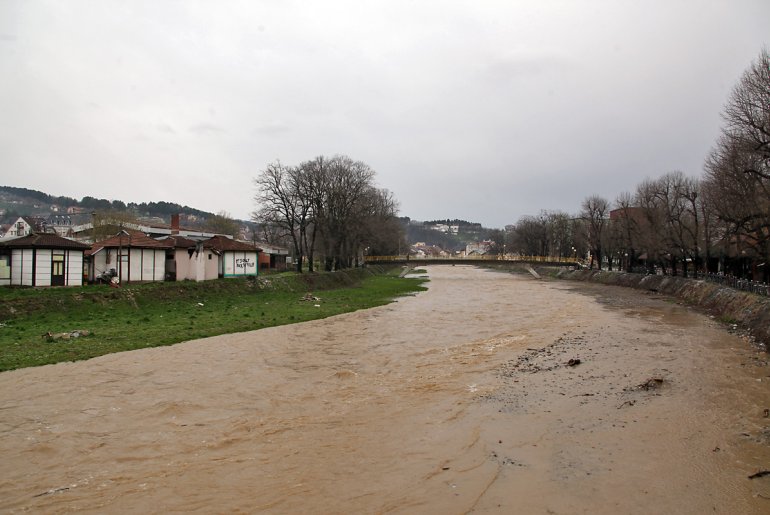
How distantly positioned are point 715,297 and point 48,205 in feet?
721

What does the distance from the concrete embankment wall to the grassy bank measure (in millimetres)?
24432

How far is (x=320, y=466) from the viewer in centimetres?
936

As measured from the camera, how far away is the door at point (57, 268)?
104 ft

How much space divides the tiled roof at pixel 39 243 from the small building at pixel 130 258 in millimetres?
3956

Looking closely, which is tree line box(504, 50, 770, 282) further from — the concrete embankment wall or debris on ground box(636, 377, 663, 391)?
debris on ground box(636, 377, 663, 391)

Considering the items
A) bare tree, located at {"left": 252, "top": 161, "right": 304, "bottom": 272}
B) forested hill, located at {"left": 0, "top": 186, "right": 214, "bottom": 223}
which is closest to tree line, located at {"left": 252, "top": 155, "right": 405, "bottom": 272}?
bare tree, located at {"left": 252, "top": 161, "right": 304, "bottom": 272}

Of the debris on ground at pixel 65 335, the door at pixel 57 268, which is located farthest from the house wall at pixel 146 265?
the debris on ground at pixel 65 335

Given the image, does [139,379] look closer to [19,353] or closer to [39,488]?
[19,353]

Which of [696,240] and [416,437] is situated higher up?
[696,240]

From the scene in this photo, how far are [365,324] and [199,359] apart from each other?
12.2m

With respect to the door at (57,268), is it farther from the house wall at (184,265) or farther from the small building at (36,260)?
the house wall at (184,265)

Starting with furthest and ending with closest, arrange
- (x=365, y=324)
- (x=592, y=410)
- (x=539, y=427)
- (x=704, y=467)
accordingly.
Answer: (x=365, y=324) → (x=592, y=410) → (x=539, y=427) → (x=704, y=467)

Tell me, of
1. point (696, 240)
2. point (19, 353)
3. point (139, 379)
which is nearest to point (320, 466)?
point (139, 379)

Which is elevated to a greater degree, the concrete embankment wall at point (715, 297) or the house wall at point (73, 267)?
the house wall at point (73, 267)
